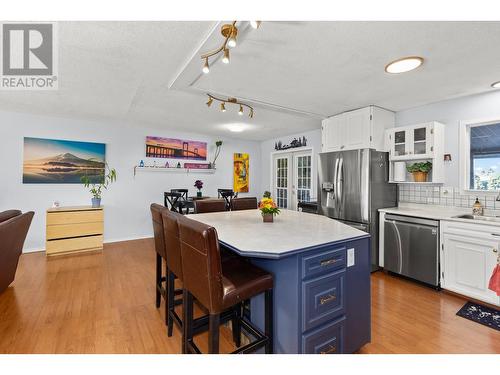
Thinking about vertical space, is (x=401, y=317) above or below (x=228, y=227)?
below

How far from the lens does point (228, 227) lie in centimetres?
204

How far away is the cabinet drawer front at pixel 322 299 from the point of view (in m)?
1.44

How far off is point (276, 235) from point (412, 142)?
2757 millimetres

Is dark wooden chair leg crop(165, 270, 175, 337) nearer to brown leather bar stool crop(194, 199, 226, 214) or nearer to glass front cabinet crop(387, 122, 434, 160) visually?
brown leather bar stool crop(194, 199, 226, 214)

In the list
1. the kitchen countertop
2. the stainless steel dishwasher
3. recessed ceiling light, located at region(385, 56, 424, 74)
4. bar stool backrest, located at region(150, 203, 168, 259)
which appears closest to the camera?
bar stool backrest, located at region(150, 203, 168, 259)

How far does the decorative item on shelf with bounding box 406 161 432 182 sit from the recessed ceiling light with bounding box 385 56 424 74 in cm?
144

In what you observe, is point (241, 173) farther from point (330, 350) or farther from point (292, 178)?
point (330, 350)

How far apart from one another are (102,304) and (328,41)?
321cm

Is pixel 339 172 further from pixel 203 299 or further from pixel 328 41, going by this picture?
pixel 203 299

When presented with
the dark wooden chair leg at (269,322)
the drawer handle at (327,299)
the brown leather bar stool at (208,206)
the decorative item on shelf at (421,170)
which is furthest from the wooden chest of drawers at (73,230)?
the decorative item on shelf at (421,170)

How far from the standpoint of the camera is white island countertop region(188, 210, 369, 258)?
1.41 m

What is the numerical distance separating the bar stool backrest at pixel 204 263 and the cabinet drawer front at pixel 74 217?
3.64 m

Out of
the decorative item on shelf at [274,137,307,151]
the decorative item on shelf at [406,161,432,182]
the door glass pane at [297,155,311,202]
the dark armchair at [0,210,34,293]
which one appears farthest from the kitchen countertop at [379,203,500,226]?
the dark armchair at [0,210,34,293]
